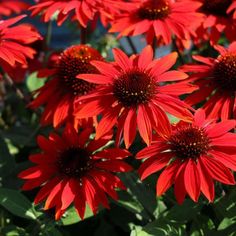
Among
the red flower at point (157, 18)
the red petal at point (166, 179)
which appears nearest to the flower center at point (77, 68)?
the red flower at point (157, 18)

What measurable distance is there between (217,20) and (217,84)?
0.88ft

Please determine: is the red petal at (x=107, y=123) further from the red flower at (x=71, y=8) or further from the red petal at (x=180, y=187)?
the red flower at (x=71, y=8)

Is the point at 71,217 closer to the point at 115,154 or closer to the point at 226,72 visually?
the point at 115,154

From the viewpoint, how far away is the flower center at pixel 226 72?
1205mm

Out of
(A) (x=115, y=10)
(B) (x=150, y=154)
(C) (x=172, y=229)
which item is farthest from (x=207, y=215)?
(A) (x=115, y=10)

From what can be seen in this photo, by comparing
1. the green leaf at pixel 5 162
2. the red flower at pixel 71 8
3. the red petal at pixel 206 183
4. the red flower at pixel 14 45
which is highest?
the red flower at pixel 71 8

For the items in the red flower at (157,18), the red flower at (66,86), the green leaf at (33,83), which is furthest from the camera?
the green leaf at (33,83)

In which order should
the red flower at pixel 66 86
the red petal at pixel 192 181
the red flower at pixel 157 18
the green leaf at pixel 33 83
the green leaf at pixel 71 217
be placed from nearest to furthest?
the red petal at pixel 192 181, the green leaf at pixel 71 217, the red flower at pixel 66 86, the red flower at pixel 157 18, the green leaf at pixel 33 83

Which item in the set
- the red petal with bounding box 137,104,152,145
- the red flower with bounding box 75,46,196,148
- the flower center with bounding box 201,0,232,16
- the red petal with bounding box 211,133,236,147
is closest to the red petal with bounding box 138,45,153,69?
the red flower with bounding box 75,46,196,148

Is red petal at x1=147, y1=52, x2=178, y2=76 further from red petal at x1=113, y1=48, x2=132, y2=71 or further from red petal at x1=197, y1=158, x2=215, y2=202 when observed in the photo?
red petal at x1=197, y1=158, x2=215, y2=202

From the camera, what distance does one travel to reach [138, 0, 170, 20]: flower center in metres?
1.44

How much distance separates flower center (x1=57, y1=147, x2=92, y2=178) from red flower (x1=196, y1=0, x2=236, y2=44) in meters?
0.45

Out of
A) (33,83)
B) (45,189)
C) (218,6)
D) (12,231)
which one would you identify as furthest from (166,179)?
(33,83)

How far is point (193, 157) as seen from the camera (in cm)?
106
